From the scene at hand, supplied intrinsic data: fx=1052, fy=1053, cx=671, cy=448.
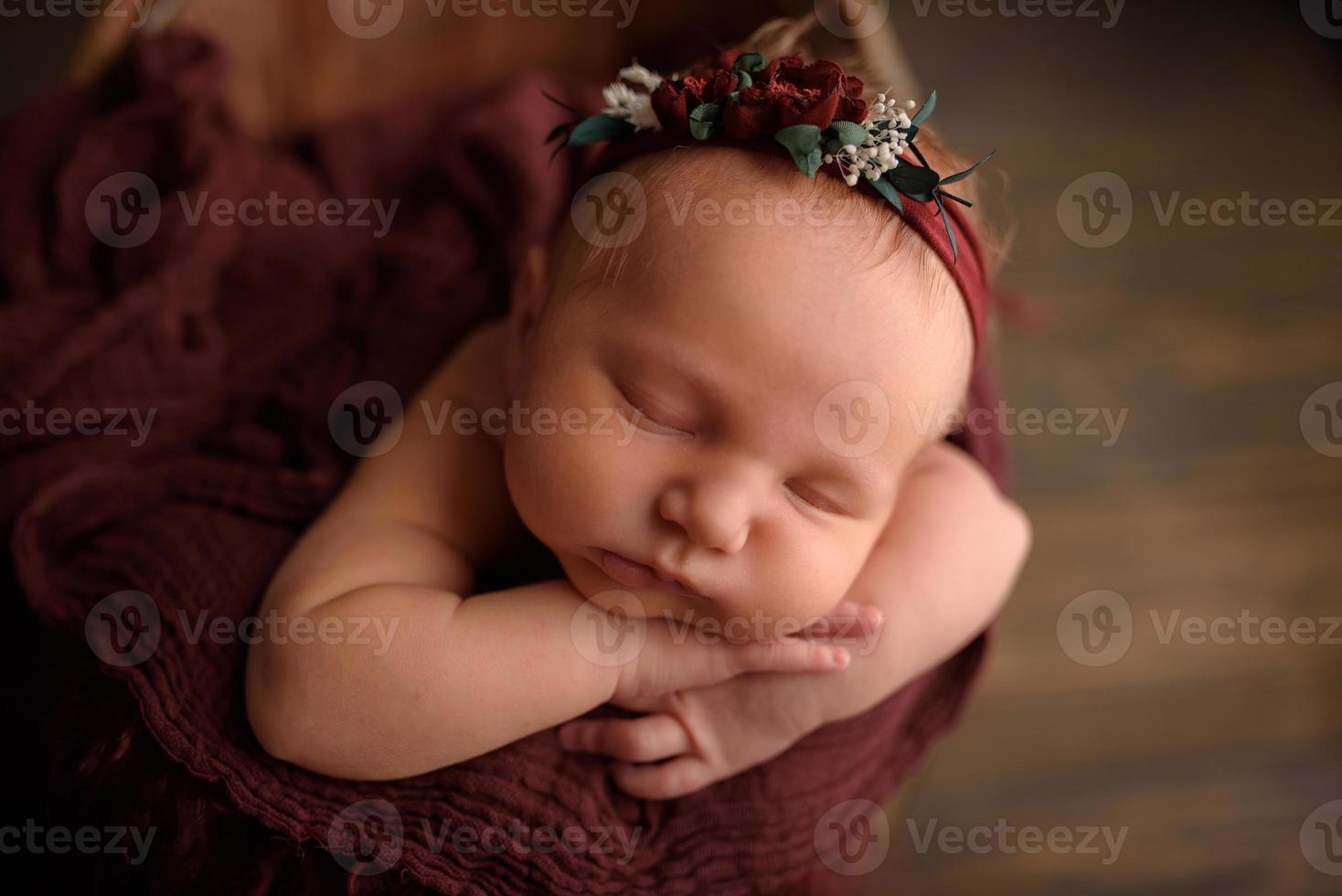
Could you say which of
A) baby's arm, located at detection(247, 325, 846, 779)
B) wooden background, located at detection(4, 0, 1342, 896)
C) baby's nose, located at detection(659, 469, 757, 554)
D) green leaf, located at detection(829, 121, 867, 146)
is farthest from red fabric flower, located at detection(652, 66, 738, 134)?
wooden background, located at detection(4, 0, 1342, 896)

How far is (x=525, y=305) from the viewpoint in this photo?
3.29 ft

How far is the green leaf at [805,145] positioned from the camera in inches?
31.5

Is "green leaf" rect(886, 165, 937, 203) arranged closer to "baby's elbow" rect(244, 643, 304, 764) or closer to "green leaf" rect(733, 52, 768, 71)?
"green leaf" rect(733, 52, 768, 71)

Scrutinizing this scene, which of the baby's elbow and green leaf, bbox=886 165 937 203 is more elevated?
green leaf, bbox=886 165 937 203

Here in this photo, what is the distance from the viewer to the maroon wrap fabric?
2.92 feet

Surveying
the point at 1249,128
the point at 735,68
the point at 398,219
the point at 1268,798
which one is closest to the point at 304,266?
the point at 398,219

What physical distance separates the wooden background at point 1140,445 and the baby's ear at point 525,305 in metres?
0.58

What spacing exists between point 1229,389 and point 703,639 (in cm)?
135

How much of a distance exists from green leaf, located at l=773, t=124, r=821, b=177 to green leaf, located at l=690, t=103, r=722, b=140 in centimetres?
8

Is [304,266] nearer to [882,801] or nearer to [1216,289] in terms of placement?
[882,801]

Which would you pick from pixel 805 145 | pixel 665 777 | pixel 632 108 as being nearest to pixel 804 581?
pixel 665 777

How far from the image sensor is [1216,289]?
1976mm

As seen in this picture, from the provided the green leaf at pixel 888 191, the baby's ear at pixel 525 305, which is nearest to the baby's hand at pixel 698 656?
the baby's ear at pixel 525 305

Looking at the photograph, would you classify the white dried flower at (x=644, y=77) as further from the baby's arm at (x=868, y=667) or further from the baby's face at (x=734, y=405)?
the baby's arm at (x=868, y=667)
